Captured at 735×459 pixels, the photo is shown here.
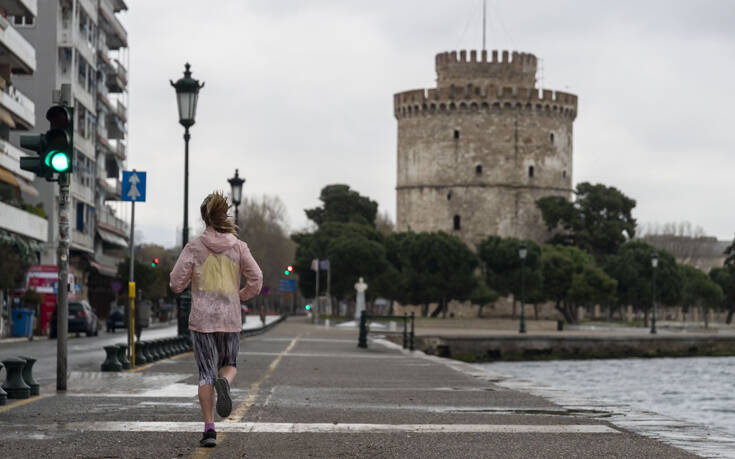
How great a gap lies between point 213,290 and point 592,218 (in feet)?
298

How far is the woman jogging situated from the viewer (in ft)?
27.9

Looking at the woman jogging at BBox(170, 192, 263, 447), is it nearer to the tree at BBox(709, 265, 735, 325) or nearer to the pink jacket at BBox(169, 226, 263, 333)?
the pink jacket at BBox(169, 226, 263, 333)

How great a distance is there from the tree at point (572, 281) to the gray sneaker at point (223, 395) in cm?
7443

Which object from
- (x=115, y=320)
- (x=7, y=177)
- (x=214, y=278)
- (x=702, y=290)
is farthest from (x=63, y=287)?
(x=702, y=290)

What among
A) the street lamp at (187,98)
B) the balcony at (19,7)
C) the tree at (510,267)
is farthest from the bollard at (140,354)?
the tree at (510,267)

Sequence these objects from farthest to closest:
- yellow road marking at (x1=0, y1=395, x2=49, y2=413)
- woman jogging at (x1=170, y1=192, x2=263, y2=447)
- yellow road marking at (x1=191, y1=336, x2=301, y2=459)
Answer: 1. yellow road marking at (x1=0, y1=395, x2=49, y2=413)
2. woman jogging at (x1=170, y1=192, x2=263, y2=447)
3. yellow road marking at (x1=191, y1=336, x2=301, y2=459)

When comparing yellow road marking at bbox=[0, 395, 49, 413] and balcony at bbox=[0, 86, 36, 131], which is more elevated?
balcony at bbox=[0, 86, 36, 131]

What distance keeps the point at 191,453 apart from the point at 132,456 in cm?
37

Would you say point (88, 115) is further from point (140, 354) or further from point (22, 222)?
point (140, 354)

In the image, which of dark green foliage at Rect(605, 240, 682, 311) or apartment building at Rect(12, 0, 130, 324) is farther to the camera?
dark green foliage at Rect(605, 240, 682, 311)

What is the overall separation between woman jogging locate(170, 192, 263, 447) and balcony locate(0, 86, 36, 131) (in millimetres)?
36504

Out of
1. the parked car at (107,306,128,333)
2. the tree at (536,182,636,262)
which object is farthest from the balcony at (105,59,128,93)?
the tree at (536,182,636,262)

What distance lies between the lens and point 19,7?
44.6m

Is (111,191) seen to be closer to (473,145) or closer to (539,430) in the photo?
(473,145)
